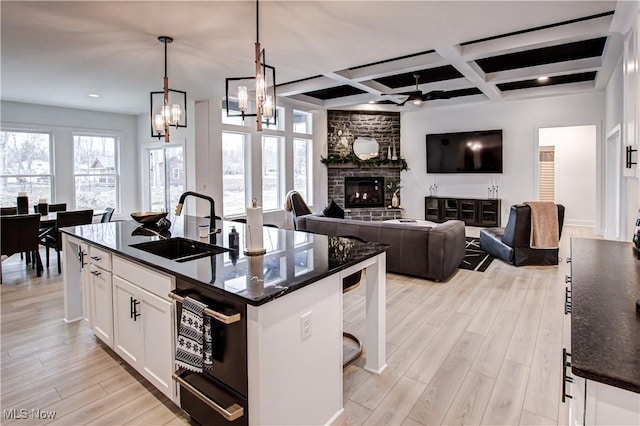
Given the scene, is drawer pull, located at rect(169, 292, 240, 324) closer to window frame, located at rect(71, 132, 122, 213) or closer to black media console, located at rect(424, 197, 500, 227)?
window frame, located at rect(71, 132, 122, 213)

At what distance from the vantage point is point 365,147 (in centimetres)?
901

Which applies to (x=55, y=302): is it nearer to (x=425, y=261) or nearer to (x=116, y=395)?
(x=116, y=395)

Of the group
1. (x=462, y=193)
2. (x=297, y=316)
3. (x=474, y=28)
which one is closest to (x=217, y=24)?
(x=474, y=28)

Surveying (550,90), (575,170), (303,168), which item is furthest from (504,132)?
(303,168)

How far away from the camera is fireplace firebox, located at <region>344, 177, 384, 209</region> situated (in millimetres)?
8969

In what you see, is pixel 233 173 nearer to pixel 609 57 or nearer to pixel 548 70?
pixel 548 70

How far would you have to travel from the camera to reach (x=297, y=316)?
1713 mm

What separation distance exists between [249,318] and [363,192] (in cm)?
775

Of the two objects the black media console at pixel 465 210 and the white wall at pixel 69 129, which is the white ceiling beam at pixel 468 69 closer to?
the black media console at pixel 465 210

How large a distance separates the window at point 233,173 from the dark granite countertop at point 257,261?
395cm

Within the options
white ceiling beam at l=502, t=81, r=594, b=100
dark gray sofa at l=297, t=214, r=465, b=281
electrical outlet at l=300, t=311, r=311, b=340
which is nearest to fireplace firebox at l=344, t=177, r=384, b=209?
white ceiling beam at l=502, t=81, r=594, b=100

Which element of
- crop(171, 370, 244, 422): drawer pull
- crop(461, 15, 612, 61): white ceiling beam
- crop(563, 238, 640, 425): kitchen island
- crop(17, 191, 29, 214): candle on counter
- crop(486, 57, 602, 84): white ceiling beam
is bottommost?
crop(171, 370, 244, 422): drawer pull

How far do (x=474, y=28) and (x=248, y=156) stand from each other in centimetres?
482

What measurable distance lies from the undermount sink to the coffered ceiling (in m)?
1.88
